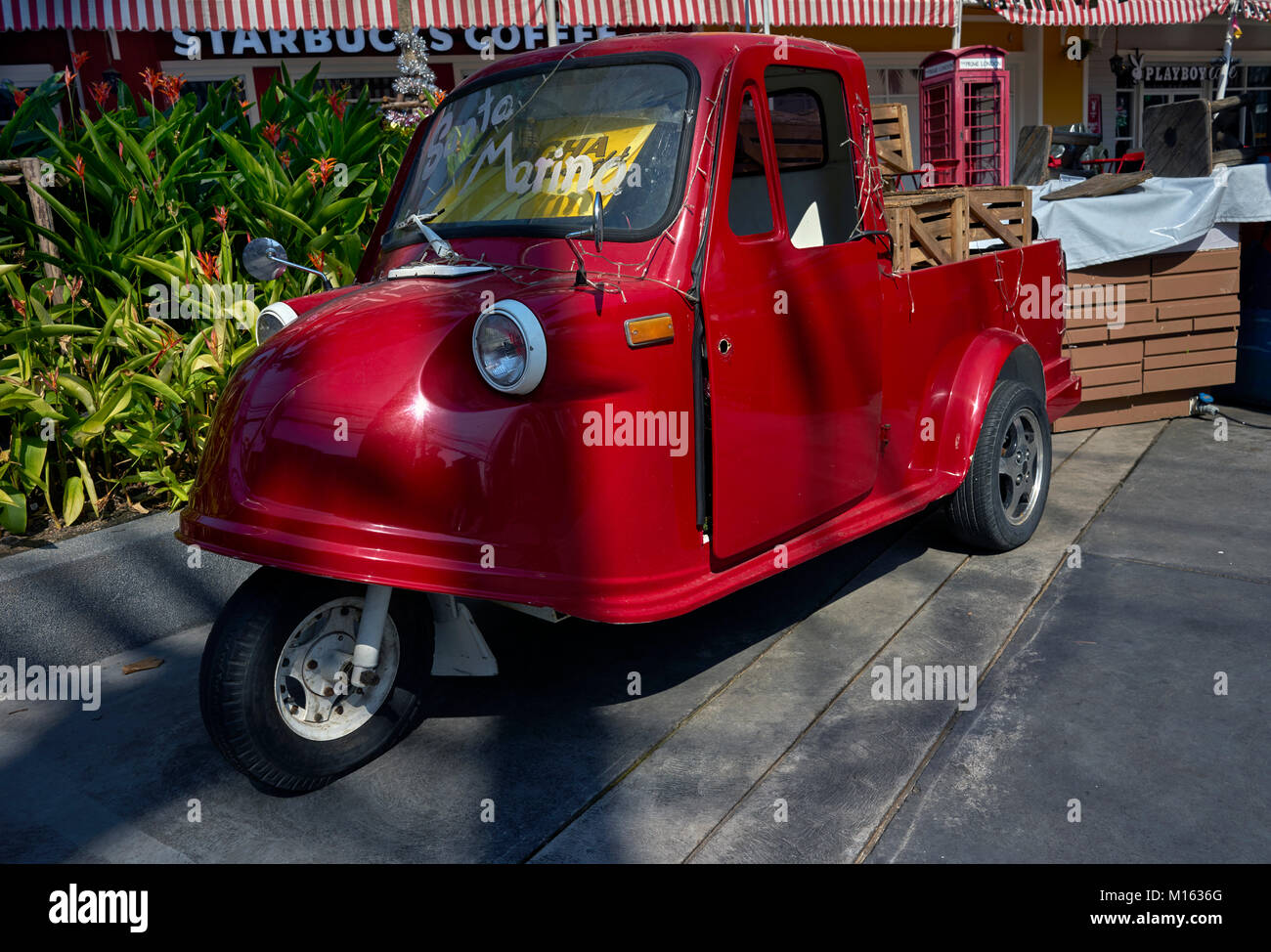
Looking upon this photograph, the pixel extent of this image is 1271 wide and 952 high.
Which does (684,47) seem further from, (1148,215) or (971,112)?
(971,112)

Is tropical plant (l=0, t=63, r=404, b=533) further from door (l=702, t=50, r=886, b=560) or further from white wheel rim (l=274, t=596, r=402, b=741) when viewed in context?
door (l=702, t=50, r=886, b=560)

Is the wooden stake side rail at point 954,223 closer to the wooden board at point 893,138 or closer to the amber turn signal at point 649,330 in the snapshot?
the wooden board at point 893,138

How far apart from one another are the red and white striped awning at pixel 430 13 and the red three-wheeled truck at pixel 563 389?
8.24 metres

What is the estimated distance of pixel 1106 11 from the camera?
1307cm

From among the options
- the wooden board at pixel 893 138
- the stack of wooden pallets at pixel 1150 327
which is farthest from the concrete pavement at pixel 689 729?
the wooden board at pixel 893 138

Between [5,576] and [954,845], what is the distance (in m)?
3.44

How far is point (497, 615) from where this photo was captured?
4500 mm

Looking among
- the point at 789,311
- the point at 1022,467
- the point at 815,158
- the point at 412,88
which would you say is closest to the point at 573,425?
the point at 789,311

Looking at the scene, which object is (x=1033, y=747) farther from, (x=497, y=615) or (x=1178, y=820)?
(x=497, y=615)

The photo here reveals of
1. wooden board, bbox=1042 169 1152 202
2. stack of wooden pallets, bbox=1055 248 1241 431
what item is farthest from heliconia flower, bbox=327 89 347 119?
stack of wooden pallets, bbox=1055 248 1241 431

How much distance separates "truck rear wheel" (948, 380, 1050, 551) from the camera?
4.62 m

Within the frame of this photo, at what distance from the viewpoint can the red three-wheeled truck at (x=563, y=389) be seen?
2879 millimetres

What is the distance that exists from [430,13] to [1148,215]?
8.38 meters
